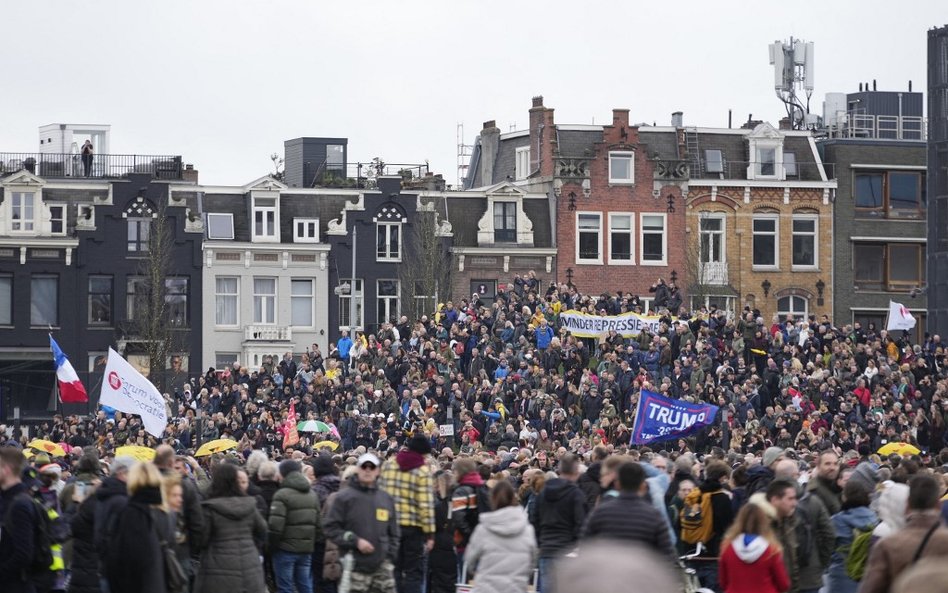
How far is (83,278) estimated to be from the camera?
200 ft

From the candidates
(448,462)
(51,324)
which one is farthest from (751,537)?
(51,324)

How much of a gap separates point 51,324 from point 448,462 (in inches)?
1490

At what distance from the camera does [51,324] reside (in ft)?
198

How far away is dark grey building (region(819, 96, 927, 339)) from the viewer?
6384 cm

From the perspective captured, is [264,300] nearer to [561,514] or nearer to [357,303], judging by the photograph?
[357,303]

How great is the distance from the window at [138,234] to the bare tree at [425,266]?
8.15 metres

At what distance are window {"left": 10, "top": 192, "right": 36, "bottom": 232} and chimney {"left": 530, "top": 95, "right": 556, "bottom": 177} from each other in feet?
54.1

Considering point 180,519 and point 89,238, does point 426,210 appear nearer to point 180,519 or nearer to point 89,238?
point 89,238

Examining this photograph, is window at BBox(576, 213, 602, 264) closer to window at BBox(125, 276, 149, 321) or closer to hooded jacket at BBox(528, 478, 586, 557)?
window at BBox(125, 276, 149, 321)

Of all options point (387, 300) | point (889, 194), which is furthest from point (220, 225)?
point (889, 194)

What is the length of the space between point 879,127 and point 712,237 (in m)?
9.15

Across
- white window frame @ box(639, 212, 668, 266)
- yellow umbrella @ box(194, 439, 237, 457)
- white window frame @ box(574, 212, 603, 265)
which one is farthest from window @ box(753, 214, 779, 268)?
yellow umbrella @ box(194, 439, 237, 457)

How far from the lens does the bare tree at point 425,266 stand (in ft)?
201

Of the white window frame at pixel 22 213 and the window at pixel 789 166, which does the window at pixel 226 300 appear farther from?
the window at pixel 789 166
